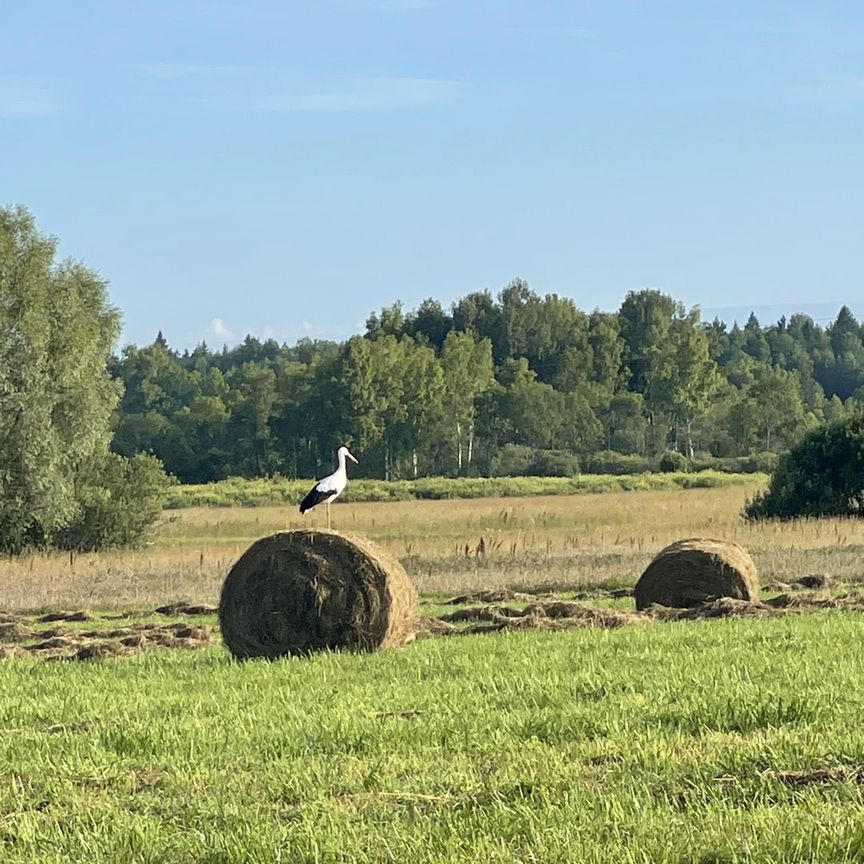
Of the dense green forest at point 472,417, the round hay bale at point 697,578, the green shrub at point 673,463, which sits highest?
the dense green forest at point 472,417

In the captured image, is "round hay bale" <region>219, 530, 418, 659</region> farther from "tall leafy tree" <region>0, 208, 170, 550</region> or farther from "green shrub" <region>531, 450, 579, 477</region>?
"green shrub" <region>531, 450, 579, 477</region>

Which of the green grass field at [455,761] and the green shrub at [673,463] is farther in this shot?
the green shrub at [673,463]

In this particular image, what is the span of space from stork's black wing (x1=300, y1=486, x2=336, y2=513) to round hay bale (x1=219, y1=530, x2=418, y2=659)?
3.82 meters

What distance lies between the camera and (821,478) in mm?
44125

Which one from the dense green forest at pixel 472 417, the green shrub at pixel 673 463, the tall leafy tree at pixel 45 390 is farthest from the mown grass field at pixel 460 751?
the dense green forest at pixel 472 417

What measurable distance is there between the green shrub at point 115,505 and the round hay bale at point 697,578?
28.1 m

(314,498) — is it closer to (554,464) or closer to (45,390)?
(45,390)

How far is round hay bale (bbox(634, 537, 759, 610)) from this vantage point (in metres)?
20.7

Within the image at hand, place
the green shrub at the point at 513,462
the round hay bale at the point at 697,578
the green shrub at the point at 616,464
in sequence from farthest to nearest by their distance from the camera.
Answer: the green shrub at the point at 513,462 → the green shrub at the point at 616,464 → the round hay bale at the point at 697,578

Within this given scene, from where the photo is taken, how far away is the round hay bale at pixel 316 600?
50.8 feet

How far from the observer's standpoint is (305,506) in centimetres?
2003

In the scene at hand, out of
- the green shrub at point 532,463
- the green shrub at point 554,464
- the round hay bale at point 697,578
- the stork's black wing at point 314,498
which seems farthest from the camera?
the green shrub at point 532,463

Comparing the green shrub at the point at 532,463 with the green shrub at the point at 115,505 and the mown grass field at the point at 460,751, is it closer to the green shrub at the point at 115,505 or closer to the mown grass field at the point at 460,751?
the green shrub at the point at 115,505

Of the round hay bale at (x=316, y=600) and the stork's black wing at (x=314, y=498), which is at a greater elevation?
the stork's black wing at (x=314, y=498)
